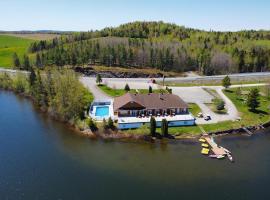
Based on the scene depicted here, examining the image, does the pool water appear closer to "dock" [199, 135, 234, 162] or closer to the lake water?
the lake water

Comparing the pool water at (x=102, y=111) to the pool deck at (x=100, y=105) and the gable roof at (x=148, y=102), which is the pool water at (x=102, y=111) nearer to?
the pool deck at (x=100, y=105)

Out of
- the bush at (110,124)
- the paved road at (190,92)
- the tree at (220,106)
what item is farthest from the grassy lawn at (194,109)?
the bush at (110,124)

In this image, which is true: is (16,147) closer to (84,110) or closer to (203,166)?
(84,110)

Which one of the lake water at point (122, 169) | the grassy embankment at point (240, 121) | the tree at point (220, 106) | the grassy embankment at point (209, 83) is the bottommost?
the lake water at point (122, 169)

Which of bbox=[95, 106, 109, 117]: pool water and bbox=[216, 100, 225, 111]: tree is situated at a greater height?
bbox=[216, 100, 225, 111]: tree

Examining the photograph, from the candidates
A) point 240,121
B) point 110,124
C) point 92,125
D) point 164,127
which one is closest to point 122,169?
point 164,127

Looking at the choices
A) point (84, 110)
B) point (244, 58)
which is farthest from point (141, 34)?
point (84, 110)

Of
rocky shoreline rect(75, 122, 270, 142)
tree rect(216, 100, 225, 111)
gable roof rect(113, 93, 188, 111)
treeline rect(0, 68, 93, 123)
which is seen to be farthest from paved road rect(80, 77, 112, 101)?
tree rect(216, 100, 225, 111)
